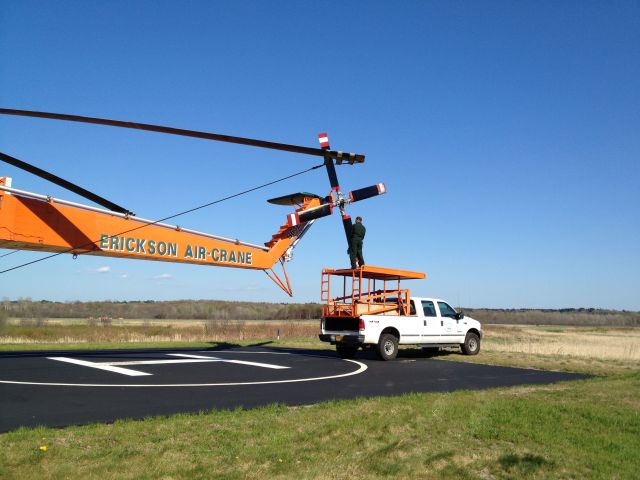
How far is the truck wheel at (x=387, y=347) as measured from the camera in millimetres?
17359

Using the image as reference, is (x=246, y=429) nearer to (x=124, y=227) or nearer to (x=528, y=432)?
(x=528, y=432)

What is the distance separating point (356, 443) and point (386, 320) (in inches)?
449

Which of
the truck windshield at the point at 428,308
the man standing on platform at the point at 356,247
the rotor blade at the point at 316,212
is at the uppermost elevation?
the rotor blade at the point at 316,212

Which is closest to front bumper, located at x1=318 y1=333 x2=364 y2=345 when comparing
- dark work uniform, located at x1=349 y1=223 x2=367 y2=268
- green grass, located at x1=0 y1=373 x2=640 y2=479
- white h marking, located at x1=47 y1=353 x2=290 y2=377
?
dark work uniform, located at x1=349 y1=223 x2=367 y2=268

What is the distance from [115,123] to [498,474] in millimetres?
7540

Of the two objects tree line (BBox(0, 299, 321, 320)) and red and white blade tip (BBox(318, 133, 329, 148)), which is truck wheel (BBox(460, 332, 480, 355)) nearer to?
red and white blade tip (BBox(318, 133, 329, 148))

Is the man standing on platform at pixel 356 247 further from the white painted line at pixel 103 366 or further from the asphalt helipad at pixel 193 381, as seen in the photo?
the white painted line at pixel 103 366

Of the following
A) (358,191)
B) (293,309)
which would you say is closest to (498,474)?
(358,191)

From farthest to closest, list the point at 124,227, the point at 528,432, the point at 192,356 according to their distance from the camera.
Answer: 1. the point at 192,356
2. the point at 124,227
3. the point at 528,432

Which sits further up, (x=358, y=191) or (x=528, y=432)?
(x=358, y=191)

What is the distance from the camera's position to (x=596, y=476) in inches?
217

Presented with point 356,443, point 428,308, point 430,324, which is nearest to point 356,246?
point 428,308

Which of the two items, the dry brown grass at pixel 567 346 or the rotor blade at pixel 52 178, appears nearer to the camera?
the rotor blade at pixel 52 178

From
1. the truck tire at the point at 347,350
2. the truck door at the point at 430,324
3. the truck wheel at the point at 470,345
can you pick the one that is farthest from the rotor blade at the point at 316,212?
the truck wheel at the point at 470,345
